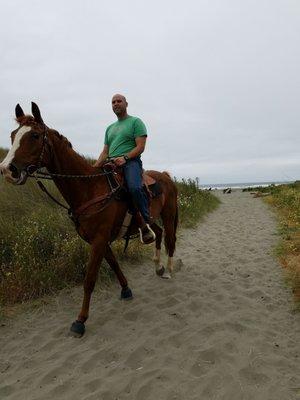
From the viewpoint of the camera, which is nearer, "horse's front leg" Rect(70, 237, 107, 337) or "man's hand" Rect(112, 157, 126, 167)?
"horse's front leg" Rect(70, 237, 107, 337)

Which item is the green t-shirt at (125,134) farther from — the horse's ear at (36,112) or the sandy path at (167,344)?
the sandy path at (167,344)

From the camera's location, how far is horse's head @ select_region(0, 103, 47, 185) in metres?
4.38

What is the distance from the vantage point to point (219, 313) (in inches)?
221

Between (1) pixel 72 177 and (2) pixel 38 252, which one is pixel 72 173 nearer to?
(1) pixel 72 177

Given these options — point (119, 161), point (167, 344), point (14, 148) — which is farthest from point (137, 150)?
point (167, 344)

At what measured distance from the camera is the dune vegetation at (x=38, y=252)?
649cm

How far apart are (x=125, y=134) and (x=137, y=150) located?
14.5 inches

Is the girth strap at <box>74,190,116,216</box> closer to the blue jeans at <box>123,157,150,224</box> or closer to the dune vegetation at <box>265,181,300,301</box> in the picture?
the blue jeans at <box>123,157,150,224</box>

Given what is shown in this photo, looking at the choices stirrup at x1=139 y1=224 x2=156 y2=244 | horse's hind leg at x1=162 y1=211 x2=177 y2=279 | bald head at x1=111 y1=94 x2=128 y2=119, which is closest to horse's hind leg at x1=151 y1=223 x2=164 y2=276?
horse's hind leg at x1=162 y1=211 x2=177 y2=279

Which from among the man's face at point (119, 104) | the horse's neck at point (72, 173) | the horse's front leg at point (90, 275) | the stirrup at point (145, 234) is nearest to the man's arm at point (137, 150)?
the horse's neck at point (72, 173)

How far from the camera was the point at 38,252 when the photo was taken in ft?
23.7

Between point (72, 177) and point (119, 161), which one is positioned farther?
point (119, 161)

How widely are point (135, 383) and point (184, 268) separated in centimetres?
449

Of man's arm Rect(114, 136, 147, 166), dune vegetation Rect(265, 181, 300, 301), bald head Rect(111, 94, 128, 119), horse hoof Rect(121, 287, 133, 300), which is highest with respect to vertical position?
bald head Rect(111, 94, 128, 119)
